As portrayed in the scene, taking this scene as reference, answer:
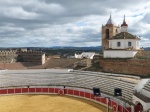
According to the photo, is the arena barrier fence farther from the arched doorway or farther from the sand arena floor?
the arched doorway

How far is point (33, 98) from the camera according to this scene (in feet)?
115

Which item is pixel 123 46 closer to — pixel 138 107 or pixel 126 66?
pixel 126 66

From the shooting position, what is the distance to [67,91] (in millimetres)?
36938

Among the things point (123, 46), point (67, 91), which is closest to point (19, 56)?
point (67, 91)

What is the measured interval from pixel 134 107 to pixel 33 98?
1569 cm

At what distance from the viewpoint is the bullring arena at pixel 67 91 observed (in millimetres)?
26875

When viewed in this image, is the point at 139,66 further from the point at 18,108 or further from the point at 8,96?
the point at 8,96

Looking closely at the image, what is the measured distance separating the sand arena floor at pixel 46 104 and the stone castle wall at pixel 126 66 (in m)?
7.43

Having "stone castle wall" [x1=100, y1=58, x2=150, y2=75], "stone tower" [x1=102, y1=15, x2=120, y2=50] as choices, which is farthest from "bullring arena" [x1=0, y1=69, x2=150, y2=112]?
"stone tower" [x1=102, y1=15, x2=120, y2=50]

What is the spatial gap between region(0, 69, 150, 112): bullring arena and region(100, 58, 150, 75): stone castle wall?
6.35 ft

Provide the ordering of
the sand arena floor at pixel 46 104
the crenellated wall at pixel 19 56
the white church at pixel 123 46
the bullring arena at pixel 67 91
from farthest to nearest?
the crenellated wall at pixel 19 56, the white church at pixel 123 46, the sand arena floor at pixel 46 104, the bullring arena at pixel 67 91

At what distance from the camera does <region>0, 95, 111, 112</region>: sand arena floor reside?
28.4 m

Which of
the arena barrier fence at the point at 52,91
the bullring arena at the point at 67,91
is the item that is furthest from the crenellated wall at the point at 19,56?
the arena barrier fence at the point at 52,91

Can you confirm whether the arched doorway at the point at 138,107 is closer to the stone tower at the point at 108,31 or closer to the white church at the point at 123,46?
the white church at the point at 123,46
